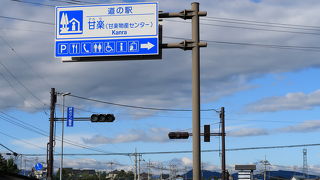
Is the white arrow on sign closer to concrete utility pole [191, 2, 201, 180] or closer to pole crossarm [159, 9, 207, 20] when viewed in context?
pole crossarm [159, 9, 207, 20]

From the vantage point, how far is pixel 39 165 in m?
52.3

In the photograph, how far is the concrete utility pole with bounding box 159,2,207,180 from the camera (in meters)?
13.3

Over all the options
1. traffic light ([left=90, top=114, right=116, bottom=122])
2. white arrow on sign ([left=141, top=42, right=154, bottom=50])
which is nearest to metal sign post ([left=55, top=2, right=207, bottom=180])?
white arrow on sign ([left=141, top=42, right=154, bottom=50])

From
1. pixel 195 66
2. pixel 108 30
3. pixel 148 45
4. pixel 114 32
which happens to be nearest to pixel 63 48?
pixel 108 30

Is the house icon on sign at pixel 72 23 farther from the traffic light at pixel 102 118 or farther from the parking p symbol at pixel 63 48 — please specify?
the traffic light at pixel 102 118

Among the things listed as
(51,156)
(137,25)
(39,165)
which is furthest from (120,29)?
(39,165)

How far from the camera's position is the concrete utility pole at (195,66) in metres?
13.3

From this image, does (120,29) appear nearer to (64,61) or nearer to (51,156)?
(64,61)

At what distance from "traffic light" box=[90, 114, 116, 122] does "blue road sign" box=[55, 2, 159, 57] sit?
63.1 feet

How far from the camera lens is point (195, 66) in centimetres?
1378

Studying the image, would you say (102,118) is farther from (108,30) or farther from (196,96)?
(196,96)

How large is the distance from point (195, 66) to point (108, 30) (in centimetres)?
275

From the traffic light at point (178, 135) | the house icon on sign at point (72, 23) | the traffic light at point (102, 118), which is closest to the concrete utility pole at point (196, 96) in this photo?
the house icon on sign at point (72, 23)

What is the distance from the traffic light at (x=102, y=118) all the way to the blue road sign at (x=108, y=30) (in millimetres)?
19235
